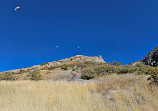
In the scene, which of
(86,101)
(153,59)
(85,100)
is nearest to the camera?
(86,101)

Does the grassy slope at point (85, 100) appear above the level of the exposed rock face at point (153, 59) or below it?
below

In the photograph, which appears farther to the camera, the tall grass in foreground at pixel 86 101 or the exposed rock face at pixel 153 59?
the exposed rock face at pixel 153 59

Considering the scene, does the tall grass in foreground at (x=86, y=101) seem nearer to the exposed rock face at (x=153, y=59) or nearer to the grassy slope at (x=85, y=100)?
the grassy slope at (x=85, y=100)

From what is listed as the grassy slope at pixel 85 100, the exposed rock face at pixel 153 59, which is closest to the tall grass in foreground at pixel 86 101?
the grassy slope at pixel 85 100

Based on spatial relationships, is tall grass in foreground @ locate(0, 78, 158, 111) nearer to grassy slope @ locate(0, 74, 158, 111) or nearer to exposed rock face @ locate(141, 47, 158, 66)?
grassy slope @ locate(0, 74, 158, 111)

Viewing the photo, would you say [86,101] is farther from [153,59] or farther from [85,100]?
[153,59]

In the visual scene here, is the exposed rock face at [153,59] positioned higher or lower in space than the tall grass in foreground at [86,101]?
higher

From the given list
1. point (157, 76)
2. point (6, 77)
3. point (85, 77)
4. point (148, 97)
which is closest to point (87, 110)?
point (148, 97)

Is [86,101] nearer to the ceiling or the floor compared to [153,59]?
nearer to the floor

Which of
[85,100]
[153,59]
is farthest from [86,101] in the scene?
[153,59]

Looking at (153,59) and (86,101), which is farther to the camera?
(153,59)

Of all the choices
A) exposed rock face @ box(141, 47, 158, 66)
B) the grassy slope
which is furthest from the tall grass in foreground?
exposed rock face @ box(141, 47, 158, 66)

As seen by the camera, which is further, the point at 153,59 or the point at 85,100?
the point at 153,59

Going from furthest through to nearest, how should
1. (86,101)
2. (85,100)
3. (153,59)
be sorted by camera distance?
(153,59), (85,100), (86,101)
